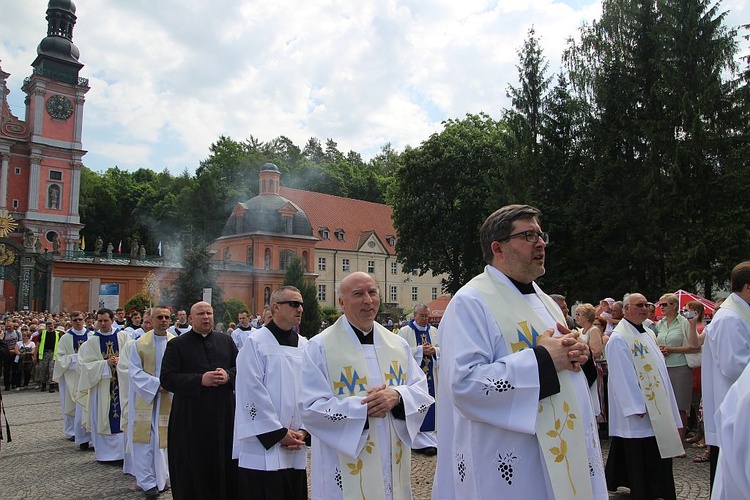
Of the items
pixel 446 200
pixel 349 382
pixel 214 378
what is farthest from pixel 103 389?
pixel 446 200

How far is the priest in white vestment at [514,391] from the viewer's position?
2.88 meters

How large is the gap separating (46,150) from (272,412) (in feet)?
186

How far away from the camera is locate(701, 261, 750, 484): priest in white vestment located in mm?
5223

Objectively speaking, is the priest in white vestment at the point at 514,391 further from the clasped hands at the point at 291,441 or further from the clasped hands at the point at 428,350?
the clasped hands at the point at 428,350

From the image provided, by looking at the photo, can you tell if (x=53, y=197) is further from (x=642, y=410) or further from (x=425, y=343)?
(x=642, y=410)

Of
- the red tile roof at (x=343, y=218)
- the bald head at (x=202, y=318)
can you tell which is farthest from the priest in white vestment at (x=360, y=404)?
the red tile roof at (x=343, y=218)

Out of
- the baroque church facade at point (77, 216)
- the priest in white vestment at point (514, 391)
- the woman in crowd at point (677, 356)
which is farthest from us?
the baroque church facade at point (77, 216)

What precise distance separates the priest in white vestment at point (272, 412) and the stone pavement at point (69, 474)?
271 centimetres

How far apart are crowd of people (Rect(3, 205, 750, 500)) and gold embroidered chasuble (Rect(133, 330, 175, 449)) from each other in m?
0.02

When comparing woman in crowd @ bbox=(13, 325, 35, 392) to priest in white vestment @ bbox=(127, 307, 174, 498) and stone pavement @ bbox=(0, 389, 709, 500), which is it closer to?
stone pavement @ bbox=(0, 389, 709, 500)

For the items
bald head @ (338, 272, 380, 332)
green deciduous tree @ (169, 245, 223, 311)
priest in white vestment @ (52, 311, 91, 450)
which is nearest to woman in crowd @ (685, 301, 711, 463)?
bald head @ (338, 272, 380, 332)

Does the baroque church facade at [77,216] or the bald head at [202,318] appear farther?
the baroque church facade at [77,216]

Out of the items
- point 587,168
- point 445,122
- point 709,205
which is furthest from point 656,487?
point 445,122

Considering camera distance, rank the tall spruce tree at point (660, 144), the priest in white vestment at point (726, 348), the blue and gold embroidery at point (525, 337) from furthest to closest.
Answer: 1. the tall spruce tree at point (660, 144)
2. the priest in white vestment at point (726, 348)
3. the blue and gold embroidery at point (525, 337)
